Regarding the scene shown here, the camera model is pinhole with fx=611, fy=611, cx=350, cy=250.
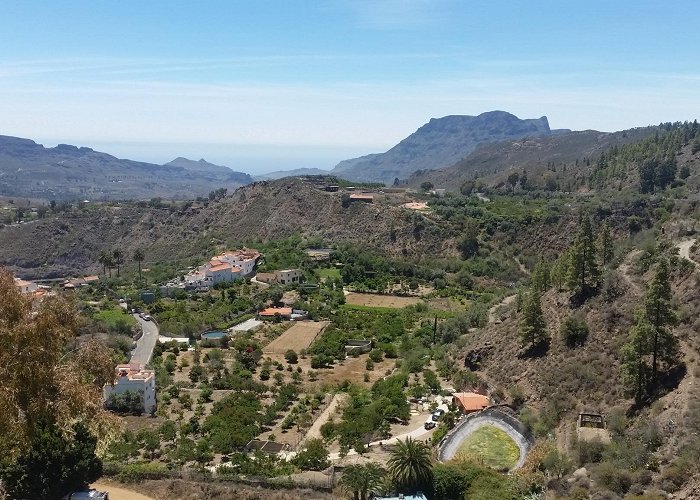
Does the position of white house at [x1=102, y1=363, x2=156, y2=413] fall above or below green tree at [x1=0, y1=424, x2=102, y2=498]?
below

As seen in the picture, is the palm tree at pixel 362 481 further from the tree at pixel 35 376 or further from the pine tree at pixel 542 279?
the pine tree at pixel 542 279

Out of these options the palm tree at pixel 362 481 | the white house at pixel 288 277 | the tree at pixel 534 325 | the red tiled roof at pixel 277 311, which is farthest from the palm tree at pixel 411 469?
the white house at pixel 288 277

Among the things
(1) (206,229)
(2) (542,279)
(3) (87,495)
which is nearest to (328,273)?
(2) (542,279)

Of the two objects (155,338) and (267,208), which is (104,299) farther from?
(267,208)

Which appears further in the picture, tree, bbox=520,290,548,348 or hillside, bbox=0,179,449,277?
hillside, bbox=0,179,449,277

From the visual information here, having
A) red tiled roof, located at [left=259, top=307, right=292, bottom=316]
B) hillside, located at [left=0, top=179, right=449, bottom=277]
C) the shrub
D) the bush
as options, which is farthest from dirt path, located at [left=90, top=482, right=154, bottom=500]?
hillside, located at [left=0, top=179, right=449, bottom=277]

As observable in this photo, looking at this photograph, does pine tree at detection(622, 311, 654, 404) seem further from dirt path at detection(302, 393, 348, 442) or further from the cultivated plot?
the cultivated plot

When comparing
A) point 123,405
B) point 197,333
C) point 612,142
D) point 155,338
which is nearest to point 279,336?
point 197,333

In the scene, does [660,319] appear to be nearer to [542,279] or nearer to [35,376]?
[542,279]
